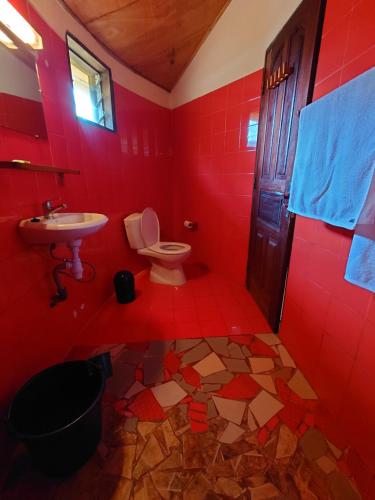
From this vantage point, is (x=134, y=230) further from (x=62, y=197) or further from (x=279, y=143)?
(x=279, y=143)

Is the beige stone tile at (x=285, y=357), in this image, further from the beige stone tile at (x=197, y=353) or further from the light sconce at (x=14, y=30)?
the light sconce at (x=14, y=30)

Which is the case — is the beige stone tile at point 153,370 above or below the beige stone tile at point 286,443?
above

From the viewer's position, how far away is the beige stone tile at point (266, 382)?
47.0 inches

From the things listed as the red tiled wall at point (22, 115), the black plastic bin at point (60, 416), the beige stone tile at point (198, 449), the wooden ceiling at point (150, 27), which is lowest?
the beige stone tile at point (198, 449)

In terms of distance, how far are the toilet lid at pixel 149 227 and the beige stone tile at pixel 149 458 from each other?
5.46ft

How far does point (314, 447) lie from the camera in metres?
0.93

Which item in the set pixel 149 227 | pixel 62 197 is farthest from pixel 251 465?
pixel 149 227

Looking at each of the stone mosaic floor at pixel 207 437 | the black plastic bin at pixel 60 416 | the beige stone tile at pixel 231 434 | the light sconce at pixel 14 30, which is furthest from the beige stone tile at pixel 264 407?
the light sconce at pixel 14 30

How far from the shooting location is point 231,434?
981mm

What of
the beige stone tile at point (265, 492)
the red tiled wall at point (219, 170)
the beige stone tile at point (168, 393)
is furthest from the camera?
the red tiled wall at point (219, 170)

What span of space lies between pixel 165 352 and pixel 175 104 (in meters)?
2.73

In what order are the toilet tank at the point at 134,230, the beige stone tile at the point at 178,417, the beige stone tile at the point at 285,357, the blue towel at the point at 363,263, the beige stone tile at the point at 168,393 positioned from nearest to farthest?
the blue towel at the point at 363,263, the beige stone tile at the point at 178,417, the beige stone tile at the point at 168,393, the beige stone tile at the point at 285,357, the toilet tank at the point at 134,230

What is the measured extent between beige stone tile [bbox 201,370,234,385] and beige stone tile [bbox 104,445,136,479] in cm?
49

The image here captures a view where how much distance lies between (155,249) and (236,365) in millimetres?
1347
